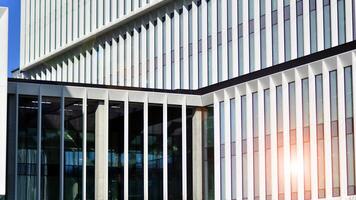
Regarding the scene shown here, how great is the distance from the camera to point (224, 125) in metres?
48.2

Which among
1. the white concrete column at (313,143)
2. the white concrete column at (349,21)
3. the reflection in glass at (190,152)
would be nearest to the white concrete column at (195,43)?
the reflection in glass at (190,152)

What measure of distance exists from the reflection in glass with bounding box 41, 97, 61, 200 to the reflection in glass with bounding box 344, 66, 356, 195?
14.5 m

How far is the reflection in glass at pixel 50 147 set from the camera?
152 feet

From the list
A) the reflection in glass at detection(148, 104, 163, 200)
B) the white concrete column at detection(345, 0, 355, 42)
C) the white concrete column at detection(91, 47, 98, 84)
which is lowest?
the reflection in glass at detection(148, 104, 163, 200)

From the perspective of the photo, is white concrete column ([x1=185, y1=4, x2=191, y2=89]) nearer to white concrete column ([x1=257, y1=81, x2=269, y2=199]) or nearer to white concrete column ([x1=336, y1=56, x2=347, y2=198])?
white concrete column ([x1=257, y1=81, x2=269, y2=199])

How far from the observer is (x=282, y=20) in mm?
54812

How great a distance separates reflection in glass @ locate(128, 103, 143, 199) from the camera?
48312 mm

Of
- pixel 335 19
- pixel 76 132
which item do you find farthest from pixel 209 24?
pixel 76 132

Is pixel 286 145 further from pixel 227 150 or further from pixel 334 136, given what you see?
pixel 227 150

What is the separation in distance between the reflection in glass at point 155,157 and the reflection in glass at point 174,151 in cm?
51

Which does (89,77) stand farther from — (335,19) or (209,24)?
(335,19)

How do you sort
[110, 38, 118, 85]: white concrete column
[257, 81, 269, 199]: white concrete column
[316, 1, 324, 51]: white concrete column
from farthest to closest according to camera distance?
[110, 38, 118, 85]: white concrete column < [316, 1, 324, 51]: white concrete column < [257, 81, 269, 199]: white concrete column

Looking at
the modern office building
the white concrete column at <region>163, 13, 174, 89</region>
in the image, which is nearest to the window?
the modern office building

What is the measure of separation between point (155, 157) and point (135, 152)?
1.07m
